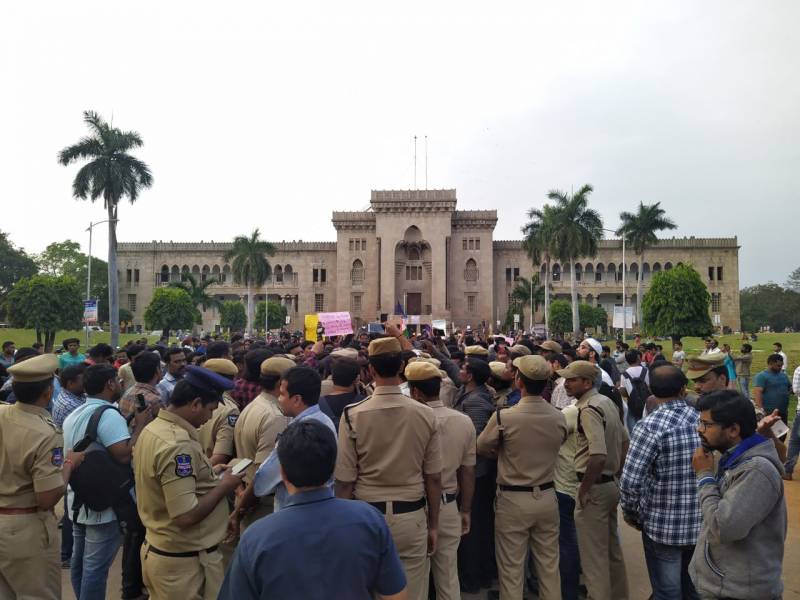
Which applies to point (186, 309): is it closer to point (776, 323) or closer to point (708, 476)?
point (708, 476)

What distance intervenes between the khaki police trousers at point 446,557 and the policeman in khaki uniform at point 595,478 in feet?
3.81

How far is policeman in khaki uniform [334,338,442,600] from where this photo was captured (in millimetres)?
3785

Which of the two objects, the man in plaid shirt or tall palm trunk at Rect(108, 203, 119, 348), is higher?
tall palm trunk at Rect(108, 203, 119, 348)

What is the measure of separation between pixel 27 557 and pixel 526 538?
3.48 m

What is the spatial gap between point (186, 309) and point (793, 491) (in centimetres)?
3852

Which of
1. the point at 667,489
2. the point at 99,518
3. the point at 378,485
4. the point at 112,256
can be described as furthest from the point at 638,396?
the point at 112,256

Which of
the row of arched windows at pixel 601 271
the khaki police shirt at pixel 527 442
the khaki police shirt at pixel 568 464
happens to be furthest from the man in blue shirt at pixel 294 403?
the row of arched windows at pixel 601 271

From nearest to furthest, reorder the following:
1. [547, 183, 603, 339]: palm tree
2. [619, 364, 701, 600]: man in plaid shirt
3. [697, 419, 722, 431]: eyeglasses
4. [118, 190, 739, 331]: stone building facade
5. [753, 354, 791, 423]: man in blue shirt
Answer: [697, 419, 722, 431]: eyeglasses, [619, 364, 701, 600]: man in plaid shirt, [753, 354, 791, 423]: man in blue shirt, [547, 183, 603, 339]: palm tree, [118, 190, 739, 331]: stone building facade

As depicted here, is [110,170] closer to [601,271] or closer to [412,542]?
[412,542]

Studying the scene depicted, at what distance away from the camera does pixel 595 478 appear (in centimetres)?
477

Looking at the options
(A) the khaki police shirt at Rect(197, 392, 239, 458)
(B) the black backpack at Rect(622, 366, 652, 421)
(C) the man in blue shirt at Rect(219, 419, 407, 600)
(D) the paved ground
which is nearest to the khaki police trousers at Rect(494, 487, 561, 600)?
(D) the paved ground

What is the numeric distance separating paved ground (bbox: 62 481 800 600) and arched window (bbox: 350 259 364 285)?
4781 centimetres

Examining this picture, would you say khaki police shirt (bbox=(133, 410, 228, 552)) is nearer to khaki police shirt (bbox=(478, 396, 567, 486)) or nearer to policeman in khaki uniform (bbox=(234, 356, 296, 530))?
policeman in khaki uniform (bbox=(234, 356, 296, 530))

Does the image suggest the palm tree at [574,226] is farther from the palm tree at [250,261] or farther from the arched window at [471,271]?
the palm tree at [250,261]
